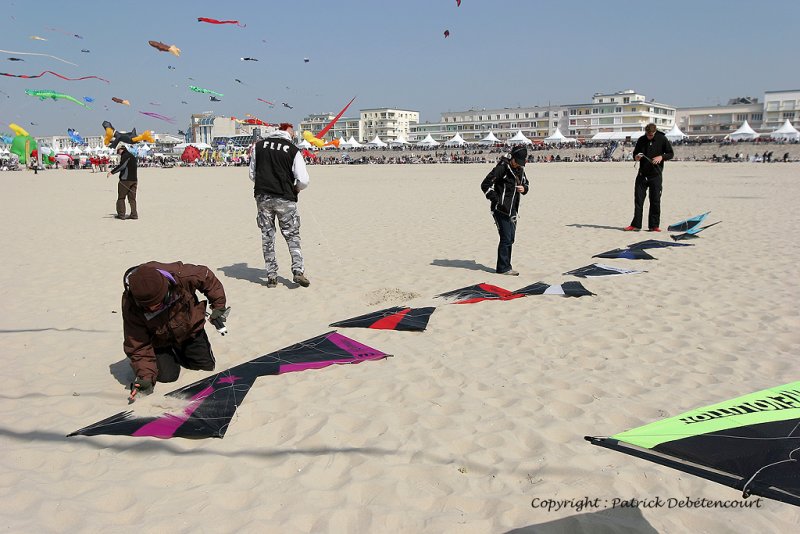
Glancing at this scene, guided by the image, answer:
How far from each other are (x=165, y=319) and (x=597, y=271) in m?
5.19

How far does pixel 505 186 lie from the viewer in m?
6.82

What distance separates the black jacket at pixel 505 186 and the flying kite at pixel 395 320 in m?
2.00

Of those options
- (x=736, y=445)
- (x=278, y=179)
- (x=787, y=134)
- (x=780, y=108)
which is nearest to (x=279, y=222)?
(x=278, y=179)

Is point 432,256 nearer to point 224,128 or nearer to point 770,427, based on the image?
point 770,427

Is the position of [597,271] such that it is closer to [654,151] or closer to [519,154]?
[519,154]

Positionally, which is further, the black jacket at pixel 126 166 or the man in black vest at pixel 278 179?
the black jacket at pixel 126 166

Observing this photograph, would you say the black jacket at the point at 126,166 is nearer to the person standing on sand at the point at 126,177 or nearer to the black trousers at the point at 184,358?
the person standing on sand at the point at 126,177

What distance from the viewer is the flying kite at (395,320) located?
4.97 meters

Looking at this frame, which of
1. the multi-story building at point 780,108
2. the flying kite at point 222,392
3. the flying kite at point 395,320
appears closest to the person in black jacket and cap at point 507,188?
the flying kite at point 395,320

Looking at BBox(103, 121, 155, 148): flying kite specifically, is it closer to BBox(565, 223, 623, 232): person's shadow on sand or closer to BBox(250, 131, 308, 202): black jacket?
BBox(250, 131, 308, 202): black jacket

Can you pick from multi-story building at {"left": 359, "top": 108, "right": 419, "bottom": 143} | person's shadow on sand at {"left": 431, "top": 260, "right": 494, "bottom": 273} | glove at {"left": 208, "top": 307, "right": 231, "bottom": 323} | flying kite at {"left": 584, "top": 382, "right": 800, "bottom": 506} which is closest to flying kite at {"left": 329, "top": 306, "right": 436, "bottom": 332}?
glove at {"left": 208, "top": 307, "right": 231, "bottom": 323}

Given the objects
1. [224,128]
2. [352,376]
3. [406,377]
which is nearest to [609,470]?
[406,377]

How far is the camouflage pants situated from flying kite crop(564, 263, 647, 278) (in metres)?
3.44

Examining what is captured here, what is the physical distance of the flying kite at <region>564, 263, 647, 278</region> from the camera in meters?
6.79
